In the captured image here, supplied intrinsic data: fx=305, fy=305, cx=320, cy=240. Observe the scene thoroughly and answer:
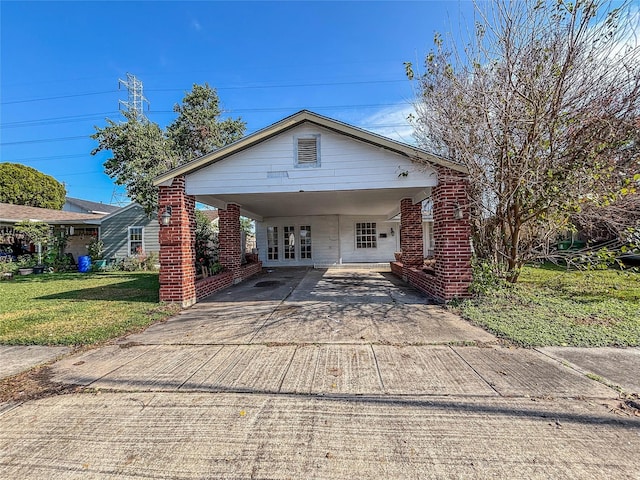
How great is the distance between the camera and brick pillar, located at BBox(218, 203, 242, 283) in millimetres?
9906

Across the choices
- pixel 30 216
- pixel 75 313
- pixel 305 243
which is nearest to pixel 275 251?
pixel 305 243

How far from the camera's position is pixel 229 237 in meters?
9.97

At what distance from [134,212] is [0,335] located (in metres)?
13.5

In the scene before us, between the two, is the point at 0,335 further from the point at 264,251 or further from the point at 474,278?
the point at 264,251

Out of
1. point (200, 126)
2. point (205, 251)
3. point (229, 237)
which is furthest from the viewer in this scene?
point (200, 126)

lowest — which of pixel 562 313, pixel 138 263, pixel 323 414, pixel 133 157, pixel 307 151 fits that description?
pixel 323 414

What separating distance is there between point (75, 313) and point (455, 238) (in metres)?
8.06

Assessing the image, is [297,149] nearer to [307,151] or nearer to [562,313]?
[307,151]

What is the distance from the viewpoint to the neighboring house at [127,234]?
55.3 feet

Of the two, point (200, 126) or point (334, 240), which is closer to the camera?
point (334, 240)

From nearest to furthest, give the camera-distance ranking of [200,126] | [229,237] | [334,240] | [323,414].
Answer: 1. [323,414]
2. [229,237]
3. [334,240]
4. [200,126]

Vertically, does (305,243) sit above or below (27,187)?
below

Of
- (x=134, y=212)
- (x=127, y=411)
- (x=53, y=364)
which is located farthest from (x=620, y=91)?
(x=134, y=212)

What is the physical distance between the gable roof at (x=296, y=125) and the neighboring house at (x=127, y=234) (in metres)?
11.6
